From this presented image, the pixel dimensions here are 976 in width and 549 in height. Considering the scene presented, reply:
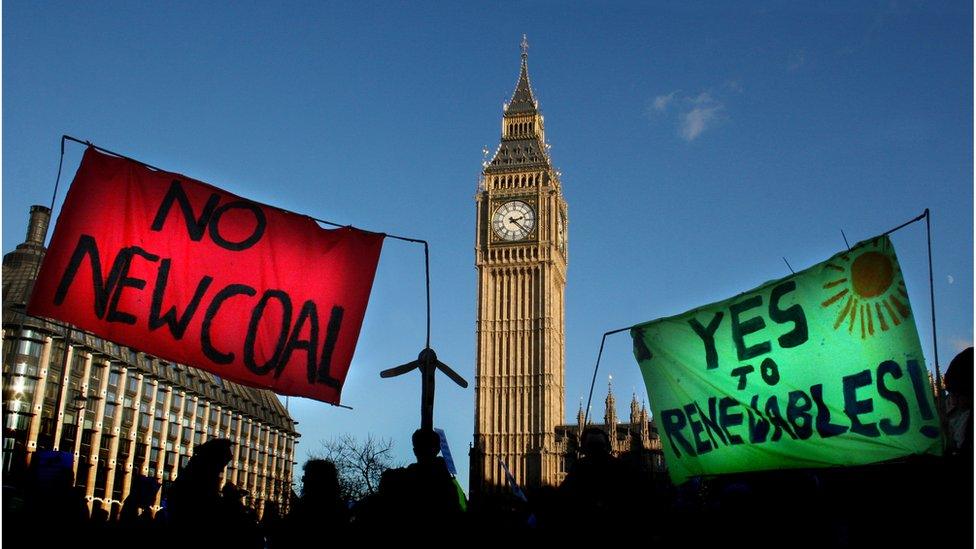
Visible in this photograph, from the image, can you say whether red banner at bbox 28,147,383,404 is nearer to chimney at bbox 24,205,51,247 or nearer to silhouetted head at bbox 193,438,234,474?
silhouetted head at bbox 193,438,234,474

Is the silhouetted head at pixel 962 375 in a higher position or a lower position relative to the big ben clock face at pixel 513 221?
lower

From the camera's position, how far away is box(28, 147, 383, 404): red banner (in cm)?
751

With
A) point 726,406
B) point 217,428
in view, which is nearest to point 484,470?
point 217,428

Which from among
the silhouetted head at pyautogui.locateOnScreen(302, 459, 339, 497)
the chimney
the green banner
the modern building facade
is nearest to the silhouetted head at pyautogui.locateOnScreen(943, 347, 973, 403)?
the green banner

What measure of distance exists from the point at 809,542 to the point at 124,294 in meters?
5.57

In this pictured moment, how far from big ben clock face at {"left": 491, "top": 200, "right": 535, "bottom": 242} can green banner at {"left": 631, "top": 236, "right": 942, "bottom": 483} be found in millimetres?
63954

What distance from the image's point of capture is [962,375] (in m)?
5.61

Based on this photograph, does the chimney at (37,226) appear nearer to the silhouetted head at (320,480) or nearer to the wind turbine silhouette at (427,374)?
the wind turbine silhouette at (427,374)

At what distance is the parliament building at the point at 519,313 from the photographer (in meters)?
71.7

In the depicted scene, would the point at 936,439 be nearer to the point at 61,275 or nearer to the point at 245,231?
the point at 245,231

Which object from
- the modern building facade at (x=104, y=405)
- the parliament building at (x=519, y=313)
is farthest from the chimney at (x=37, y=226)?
the parliament building at (x=519, y=313)

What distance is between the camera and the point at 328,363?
8.39m

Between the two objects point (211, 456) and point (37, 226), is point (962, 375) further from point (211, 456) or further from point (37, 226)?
point (37, 226)

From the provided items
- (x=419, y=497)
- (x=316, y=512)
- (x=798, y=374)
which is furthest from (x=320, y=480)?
(x=798, y=374)
